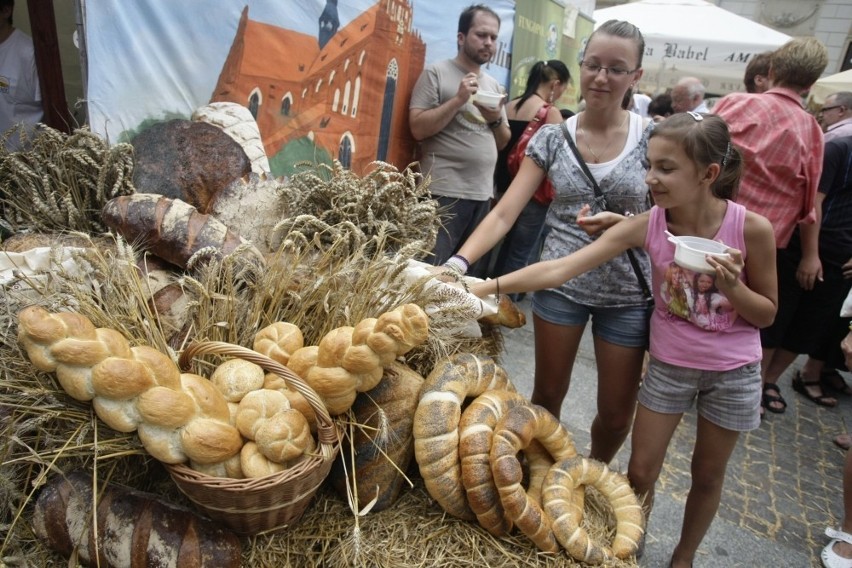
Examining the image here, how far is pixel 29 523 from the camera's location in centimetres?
125

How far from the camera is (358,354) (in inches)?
45.1

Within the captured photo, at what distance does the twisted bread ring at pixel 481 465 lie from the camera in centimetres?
130

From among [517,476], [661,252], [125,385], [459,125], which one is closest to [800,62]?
[661,252]

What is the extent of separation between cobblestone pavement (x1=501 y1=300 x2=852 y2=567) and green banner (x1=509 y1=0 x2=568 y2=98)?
3034 millimetres

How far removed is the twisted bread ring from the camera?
130cm

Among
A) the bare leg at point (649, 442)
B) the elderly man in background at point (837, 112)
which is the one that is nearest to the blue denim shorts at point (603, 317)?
the bare leg at point (649, 442)

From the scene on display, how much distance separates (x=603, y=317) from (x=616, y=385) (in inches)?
10.8

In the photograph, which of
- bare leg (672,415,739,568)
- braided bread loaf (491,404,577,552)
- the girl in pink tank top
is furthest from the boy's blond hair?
braided bread loaf (491,404,577,552)

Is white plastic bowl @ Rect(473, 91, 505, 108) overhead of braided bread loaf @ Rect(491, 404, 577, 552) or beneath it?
overhead

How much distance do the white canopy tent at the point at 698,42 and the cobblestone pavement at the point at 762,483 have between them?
4.78m

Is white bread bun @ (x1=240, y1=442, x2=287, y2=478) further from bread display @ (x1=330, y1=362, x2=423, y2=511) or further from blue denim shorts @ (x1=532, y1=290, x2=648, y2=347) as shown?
blue denim shorts @ (x1=532, y1=290, x2=648, y2=347)

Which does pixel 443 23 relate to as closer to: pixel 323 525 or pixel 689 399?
pixel 689 399

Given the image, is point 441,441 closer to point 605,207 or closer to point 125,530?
point 125,530

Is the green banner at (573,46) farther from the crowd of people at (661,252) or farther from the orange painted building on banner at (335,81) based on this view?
the crowd of people at (661,252)
